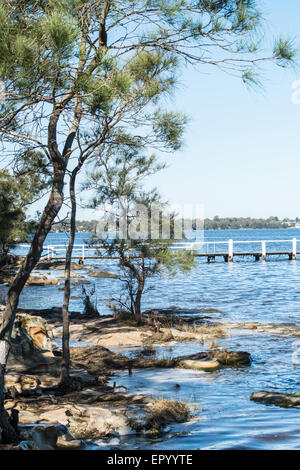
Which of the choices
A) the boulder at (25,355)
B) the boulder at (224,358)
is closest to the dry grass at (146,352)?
the boulder at (224,358)

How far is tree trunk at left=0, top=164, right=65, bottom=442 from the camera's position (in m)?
5.17

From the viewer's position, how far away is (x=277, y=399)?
24.1 ft

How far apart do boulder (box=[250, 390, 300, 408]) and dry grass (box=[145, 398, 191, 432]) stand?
3.54 feet

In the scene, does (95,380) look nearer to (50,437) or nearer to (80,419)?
(80,419)

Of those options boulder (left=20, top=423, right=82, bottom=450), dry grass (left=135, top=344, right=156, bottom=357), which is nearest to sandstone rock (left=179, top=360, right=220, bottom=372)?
dry grass (left=135, top=344, right=156, bottom=357)

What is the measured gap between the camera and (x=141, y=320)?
1375 cm

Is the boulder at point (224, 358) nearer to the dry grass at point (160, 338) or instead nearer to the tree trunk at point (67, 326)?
the dry grass at point (160, 338)

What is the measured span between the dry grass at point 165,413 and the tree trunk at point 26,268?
1.77 m

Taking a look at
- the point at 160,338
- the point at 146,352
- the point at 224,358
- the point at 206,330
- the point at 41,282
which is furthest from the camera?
the point at 41,282

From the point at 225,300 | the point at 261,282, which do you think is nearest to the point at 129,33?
the point at 225,300

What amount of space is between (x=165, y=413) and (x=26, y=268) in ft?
7.51

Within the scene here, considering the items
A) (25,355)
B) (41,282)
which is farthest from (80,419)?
(41,282)

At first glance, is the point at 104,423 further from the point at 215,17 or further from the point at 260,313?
the point at 260,313
